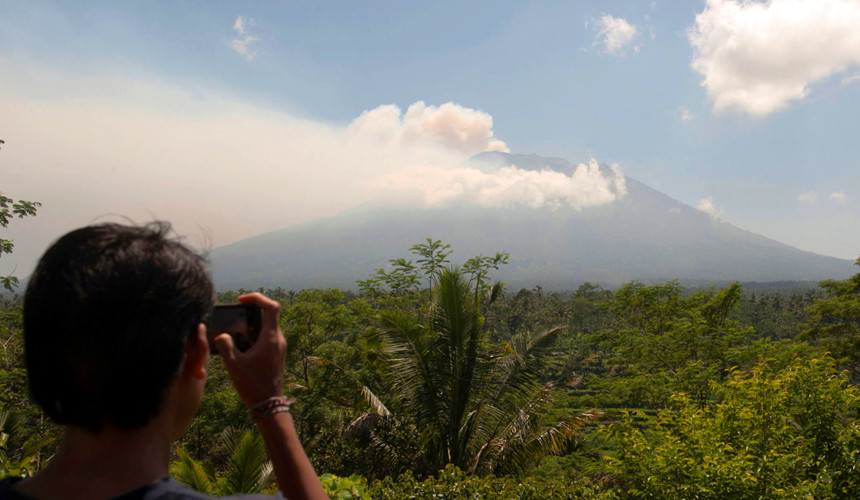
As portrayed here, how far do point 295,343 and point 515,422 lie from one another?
7.71 m

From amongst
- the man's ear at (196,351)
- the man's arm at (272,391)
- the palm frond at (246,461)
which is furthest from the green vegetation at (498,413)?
the man's ear at (196,351)

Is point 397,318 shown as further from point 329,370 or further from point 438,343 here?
point 329,370

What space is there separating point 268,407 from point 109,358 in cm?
33

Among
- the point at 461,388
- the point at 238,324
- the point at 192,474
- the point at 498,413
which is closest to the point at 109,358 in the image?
the point at 238,324

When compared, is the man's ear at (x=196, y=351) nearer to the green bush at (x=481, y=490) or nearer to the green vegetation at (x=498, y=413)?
the green vegetation at (x=498, y=413)

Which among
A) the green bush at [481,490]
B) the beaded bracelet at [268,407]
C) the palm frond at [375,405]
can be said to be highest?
the beaded bracelet at [268,407]

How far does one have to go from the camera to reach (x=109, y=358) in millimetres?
737

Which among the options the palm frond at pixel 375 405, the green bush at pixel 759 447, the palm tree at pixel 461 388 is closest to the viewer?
the green bush at pixel 759 447

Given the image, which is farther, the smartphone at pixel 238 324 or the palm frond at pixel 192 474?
the palm frond at pixel 192 474

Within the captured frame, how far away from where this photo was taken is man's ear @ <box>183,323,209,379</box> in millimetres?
854

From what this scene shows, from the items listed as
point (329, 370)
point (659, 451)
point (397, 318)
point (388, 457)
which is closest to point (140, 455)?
point (659, 451)

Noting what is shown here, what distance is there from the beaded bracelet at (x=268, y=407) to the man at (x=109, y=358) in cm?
15

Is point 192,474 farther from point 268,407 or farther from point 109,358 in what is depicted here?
point 109,358

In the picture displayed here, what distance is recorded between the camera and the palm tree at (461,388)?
7160 millimetres
